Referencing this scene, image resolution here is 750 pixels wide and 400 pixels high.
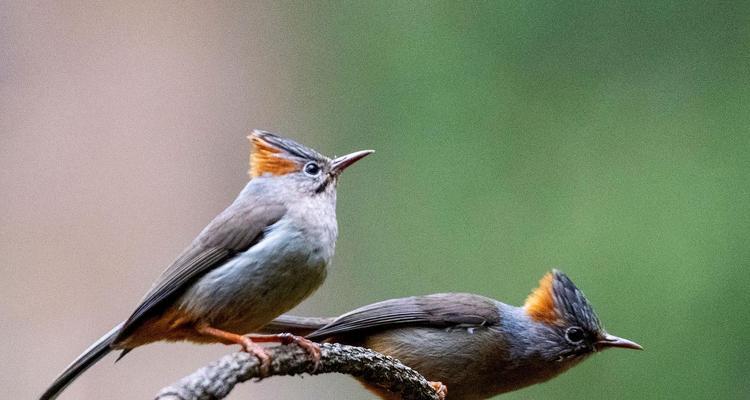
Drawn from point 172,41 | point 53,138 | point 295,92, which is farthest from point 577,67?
point 53,138

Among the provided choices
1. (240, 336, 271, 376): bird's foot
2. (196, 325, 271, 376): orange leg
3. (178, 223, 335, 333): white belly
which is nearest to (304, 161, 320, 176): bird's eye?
(178, 223, 335, 333): white belly

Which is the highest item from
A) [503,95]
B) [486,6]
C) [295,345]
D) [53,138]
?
[486,6]

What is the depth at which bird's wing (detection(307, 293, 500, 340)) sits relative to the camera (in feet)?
13.9

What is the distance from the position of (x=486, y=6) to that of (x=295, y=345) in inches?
184

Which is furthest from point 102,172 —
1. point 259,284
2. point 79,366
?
point 259,284

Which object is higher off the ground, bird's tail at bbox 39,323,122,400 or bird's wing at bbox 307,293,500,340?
bird's wing at bbox 307,293,500,340

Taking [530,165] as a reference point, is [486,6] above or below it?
above

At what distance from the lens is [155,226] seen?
6207 mm

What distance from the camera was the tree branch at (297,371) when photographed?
2182mm

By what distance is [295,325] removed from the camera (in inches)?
163

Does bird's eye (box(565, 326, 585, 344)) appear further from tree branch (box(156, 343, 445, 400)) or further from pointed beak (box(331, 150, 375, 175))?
pointed beak (box(331, 150, 375, 175))

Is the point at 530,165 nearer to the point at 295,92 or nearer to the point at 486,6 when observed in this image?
the point at 486,6

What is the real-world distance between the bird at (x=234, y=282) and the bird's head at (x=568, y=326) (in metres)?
1.38

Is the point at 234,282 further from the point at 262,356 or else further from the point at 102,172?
the point at 102,172
